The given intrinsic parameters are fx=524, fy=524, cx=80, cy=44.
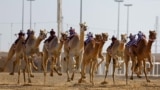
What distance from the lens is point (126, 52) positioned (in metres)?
24.0

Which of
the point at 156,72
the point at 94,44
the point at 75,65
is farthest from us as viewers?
the point at 156,72

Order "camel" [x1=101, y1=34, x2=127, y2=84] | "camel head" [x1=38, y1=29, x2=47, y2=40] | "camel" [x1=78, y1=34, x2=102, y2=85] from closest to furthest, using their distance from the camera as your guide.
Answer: "camel" [x1=78, y1=34, x2=102, y2=85] → "camel head" [x1=38, y1=29, x2=47, y2=40] → "camel" [x1=101, y1=34, x2=127, y2=84]

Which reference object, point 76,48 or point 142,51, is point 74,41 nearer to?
point 76,48

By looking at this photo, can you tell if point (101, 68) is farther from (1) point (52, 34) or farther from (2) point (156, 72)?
(1) point (52, 34)

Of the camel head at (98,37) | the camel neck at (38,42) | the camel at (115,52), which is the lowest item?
the camel at (115,52)

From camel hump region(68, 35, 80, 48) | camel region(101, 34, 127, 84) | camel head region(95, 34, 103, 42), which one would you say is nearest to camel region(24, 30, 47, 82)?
camel hump region(68, 35, 80, 48)

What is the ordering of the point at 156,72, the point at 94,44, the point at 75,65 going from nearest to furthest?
the point at 94,44, the point at 75,65, the point at 156,72

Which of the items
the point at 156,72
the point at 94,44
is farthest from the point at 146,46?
the point at 156,72

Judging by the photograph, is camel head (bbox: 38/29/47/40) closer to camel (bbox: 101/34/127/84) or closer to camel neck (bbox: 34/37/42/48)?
camel neck (bbox: 34/37/42/48)

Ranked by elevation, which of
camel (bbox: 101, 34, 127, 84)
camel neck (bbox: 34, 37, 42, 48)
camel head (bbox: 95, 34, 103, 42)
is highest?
camel head (bbox: 95, 34, 103, 42)

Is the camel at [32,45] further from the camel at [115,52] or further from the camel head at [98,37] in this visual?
the camel at [115,52]

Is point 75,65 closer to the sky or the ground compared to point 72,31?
closer to the ground

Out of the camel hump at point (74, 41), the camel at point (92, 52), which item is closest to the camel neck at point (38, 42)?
the camel hump at point (74, 41)

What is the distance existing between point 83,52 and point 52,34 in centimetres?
250
